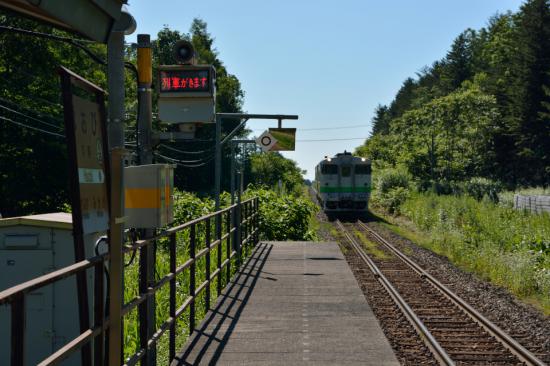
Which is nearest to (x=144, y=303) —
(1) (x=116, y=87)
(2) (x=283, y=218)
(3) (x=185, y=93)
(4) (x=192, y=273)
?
(1) (x=116, y=87)

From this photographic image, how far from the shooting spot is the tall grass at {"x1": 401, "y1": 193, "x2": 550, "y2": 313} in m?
13.8

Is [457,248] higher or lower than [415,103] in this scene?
lower

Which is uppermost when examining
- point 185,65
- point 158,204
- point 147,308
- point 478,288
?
point 185,65

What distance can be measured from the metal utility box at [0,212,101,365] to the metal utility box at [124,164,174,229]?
35.7 inches

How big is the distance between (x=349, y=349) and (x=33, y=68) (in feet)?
106

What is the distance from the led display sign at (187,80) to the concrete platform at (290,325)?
260cm

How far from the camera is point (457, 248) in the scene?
1967 centimetres

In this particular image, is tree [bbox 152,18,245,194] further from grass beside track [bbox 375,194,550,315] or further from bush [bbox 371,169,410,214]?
grass beside track [bbox 375,194,550,315]

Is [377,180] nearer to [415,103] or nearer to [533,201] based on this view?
[533,201]

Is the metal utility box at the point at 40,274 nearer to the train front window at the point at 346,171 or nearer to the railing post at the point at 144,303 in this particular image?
the railing post at the point at 144,303

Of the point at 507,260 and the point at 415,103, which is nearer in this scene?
the point at 507,260

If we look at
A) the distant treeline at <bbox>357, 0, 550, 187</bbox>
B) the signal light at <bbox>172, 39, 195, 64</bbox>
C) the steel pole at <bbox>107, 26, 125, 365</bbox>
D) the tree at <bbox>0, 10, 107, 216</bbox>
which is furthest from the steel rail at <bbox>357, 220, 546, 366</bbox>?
the distant treeline at <bbox>357, 0, 550, 187</bbox>

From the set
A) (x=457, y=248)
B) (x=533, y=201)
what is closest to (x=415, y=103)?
(x=533, y=201)

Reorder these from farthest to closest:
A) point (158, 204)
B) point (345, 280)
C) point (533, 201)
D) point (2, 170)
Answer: point (2, 170) < point (533, 201) < point (345, 280) < point (158, 204)
